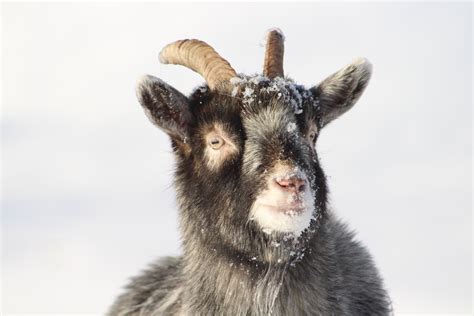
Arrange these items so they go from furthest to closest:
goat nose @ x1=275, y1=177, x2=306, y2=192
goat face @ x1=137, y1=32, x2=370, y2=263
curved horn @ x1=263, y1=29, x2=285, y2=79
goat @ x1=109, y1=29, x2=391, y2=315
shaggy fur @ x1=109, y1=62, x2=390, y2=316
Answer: curved horn @ x1=263, y1=29, x2=285, y2=79
shaggy fur @ x1=109, y1=62, x2=390, y2=316
goat @ x1=109, y1=29, x2=391, y2=315
goat face @ x1=137, y1=32, x2=370, y2=263
goat nose @ x1=275, y1=177, x2=306, y2=192

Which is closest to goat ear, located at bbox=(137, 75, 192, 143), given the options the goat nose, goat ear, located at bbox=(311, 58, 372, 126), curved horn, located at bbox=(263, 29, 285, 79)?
curved horn, located at bbox=(263, 29, 285, 79)

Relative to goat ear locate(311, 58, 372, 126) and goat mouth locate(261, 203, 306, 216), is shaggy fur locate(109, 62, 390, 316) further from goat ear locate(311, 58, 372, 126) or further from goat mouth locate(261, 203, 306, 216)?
goat mouth locate(261, 203, 306, 216)

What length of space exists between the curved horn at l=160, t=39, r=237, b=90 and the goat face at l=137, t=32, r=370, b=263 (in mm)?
77

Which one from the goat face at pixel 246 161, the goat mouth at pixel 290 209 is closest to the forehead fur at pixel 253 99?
the goat face at pixel 246 161

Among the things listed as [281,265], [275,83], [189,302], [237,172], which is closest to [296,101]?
[275,83]

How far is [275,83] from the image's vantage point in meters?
7.79

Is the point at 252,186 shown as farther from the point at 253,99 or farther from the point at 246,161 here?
the point at 253,99

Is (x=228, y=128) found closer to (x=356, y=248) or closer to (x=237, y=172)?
(x=237, y=172)

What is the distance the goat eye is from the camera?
25.1 ft

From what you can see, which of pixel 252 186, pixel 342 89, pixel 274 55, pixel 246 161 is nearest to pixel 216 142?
pixel 246 161

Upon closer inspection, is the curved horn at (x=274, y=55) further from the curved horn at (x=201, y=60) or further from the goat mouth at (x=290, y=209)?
the goat mouth at (x=290, y=209)

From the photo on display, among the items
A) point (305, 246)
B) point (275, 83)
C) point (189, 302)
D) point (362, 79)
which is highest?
point (362, 79)

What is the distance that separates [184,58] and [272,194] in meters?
2.07

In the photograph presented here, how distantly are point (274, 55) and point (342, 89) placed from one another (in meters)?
0.71
